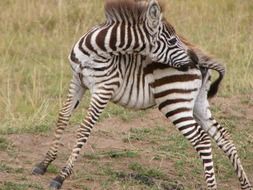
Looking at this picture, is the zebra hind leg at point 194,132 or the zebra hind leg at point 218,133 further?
the zebra hind leg at point 218,133

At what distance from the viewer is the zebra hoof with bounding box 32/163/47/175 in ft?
20.3

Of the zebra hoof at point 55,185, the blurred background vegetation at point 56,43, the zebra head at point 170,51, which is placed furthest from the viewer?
the blurred background vegetation at point 56,43

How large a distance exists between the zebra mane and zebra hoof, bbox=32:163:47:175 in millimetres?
1462

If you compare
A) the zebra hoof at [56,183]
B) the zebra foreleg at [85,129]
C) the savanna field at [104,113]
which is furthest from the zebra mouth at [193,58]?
the zebra hoof at [56,183]

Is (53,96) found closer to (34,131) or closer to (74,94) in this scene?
(34,131)

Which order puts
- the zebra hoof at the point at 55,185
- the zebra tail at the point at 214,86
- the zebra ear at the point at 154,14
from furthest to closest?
the zebra tail at the point at 214,86 → the zebra ear at the point at 154,14 → the zebra hoof at the point at 55,185

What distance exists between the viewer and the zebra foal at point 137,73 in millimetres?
5965

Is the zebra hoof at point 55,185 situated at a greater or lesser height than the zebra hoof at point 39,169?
greater

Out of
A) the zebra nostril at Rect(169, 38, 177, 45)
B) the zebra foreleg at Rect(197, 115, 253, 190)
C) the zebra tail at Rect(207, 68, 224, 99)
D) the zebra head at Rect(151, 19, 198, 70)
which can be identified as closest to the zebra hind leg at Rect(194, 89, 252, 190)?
the zebra foreleg at Rect(197, 115, 253, 190)

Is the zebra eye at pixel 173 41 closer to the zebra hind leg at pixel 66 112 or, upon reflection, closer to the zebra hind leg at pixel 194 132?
the zebra hind leg at pixel 194 132

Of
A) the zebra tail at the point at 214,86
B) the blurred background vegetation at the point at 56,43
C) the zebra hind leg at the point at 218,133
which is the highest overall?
the zebra tail at the point at 214,86

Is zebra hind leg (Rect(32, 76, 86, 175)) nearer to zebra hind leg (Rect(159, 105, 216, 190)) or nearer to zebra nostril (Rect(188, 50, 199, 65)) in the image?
zebra hind leg (Rect(159, 105, 216, 190))

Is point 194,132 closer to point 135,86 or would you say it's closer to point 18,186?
point 135,86

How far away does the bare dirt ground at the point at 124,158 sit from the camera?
20.3ft
